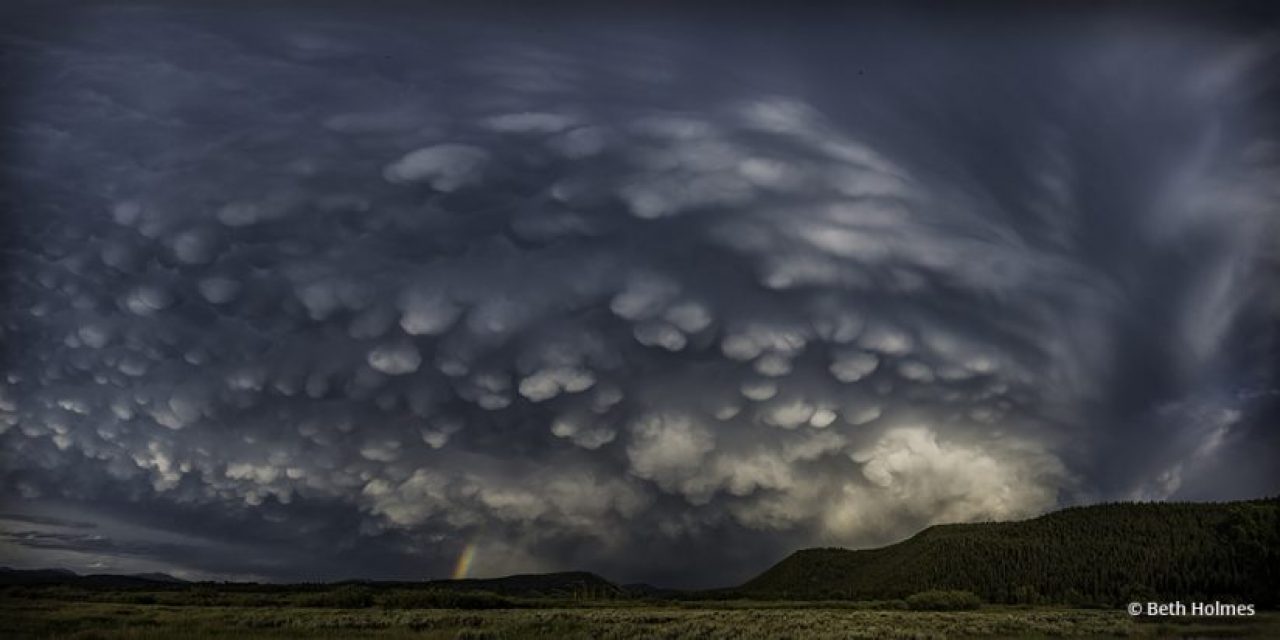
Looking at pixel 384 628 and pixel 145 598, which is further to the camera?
pixel 145 598

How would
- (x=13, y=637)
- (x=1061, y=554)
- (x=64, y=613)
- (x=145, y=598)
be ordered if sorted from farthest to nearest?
(x=1061, y=554), (x=145, y=598), (x=64, y=613), (x=13, y=637)

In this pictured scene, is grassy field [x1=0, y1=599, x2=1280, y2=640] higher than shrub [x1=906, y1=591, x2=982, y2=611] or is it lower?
lower

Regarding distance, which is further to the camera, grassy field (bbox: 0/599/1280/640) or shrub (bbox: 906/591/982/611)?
shrub (bbox: 906/591/982/611)

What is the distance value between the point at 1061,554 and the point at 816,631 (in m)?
182

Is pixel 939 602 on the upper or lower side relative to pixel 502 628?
upper

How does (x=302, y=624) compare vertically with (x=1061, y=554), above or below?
below

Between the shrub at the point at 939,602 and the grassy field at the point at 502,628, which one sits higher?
the shrub at the point at 939,602

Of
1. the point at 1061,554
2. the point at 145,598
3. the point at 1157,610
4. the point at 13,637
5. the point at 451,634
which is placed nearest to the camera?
the point at 13,637

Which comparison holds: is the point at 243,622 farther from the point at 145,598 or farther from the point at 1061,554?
the point at 1061,554

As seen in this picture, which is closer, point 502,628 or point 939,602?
point 502,628

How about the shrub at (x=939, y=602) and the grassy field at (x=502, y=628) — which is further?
the shrub at (x=939, y=602)

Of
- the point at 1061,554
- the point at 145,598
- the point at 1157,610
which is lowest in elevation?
the point at 145,598

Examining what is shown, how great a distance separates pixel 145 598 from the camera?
3339 inches

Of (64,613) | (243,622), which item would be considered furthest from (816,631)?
(64,613)
